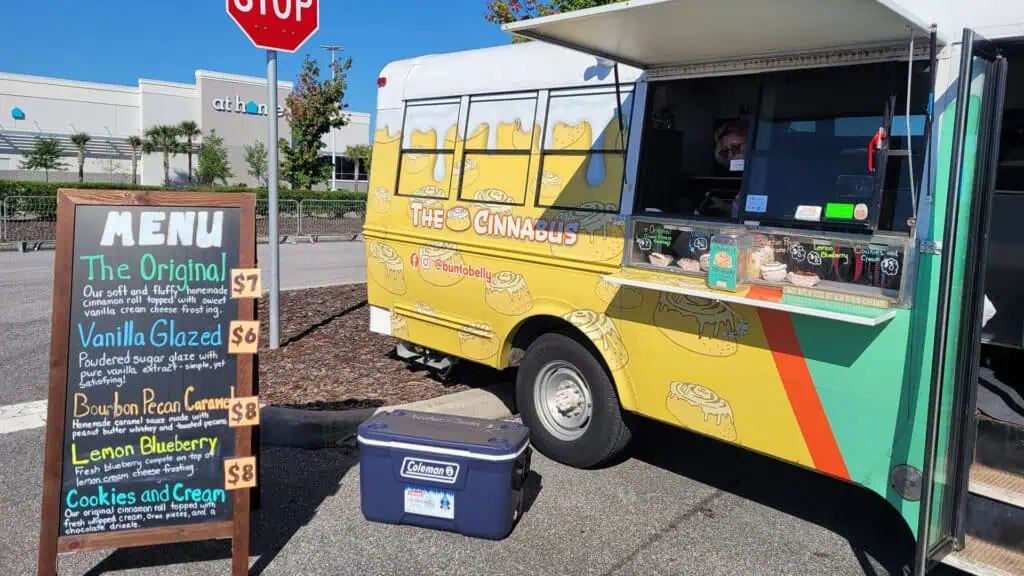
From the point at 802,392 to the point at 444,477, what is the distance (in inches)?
73.8

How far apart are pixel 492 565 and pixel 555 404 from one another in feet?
5.04

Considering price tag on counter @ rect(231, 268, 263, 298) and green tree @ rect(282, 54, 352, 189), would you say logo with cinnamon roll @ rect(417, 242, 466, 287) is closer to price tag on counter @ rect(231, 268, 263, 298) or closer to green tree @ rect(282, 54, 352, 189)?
price tag on counter @ rect(231, 268, 263, 298)

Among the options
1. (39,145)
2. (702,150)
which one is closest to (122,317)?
(702,150)

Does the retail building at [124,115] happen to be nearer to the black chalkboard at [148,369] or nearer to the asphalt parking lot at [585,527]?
the asphalt parking lot at [585,527]

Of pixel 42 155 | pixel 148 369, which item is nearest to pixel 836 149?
pixel 148 369

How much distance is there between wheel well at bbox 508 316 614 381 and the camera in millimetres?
4961

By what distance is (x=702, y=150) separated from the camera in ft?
15.5

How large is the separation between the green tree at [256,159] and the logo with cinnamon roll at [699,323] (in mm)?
47998

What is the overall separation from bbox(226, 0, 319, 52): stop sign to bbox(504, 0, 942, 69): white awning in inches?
146

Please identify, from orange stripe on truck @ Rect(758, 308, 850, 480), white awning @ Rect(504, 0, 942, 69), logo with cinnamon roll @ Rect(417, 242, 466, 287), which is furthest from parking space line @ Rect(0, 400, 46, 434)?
orange stripe on truck @ Rect(758, 308, 850, 480)

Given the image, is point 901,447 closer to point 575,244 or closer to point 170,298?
point 575,244

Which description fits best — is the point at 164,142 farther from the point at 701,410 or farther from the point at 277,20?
the point at 701,410

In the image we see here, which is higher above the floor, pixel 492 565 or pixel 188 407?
pixel 188 407

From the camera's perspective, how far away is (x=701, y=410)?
426 cm
